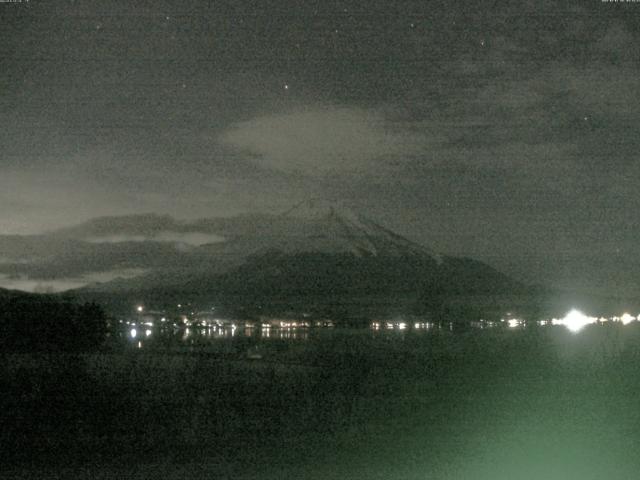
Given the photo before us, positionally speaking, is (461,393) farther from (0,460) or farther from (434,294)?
(434,294)

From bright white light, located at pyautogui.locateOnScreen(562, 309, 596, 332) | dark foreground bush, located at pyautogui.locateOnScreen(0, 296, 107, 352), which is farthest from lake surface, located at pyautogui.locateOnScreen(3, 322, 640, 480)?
bright white light, located at pyautogui.locateOnScreen(562, 309, 596, 332)

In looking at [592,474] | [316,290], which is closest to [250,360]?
[592,474]

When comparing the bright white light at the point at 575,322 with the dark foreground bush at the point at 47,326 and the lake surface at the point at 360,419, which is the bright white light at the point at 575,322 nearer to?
the dark foreground bush at the point at 47,326

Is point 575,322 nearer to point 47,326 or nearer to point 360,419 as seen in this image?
point 47,326

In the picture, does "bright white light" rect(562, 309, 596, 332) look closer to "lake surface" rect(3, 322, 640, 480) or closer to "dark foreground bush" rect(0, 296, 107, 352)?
"dark foreground bush" rect(0, 296, 107, 352)

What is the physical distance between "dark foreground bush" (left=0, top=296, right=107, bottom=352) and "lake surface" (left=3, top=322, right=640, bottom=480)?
260 inches

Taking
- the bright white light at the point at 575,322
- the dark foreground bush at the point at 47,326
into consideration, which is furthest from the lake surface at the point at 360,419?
the bright white light at the point at 575,322

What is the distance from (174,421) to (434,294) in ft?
306

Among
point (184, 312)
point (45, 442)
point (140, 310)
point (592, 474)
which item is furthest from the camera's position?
point (184, 312)

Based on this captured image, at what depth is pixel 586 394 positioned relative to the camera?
1844 cm

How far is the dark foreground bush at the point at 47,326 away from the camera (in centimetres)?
3105

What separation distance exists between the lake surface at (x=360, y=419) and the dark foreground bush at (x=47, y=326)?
6.61m

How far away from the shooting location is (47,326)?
104 feet

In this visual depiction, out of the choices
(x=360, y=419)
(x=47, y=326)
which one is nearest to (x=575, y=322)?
(x=47, y=326)
